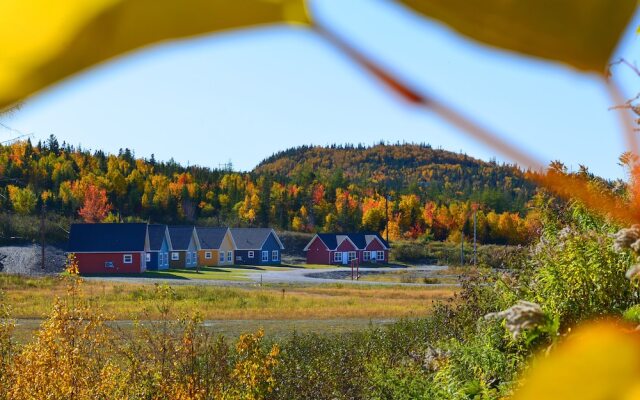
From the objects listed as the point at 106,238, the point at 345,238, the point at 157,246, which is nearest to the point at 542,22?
the point at 106,238

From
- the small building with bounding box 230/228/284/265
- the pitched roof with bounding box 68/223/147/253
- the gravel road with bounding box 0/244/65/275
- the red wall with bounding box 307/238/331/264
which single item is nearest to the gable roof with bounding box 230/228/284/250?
the small building with bounding box 230/228/284/265

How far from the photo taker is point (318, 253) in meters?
39.5

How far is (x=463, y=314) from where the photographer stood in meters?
5.78

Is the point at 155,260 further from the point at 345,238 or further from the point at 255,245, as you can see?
the point at 345,238

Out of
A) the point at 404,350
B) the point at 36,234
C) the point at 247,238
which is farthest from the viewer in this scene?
the point at 247,238

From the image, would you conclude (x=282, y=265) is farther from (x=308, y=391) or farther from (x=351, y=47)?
(x=351, y=47)

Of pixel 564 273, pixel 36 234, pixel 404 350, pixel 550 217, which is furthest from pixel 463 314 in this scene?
pixel 36 234

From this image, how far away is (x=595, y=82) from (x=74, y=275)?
482 cm

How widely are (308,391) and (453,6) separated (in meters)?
5.46

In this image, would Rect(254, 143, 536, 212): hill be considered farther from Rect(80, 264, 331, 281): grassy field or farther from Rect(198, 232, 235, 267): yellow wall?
Rect(198, 232, 235, 267): yellow wall

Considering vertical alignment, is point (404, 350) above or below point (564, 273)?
below

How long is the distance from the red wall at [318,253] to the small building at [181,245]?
7.62 metres

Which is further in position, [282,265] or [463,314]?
[282,265]

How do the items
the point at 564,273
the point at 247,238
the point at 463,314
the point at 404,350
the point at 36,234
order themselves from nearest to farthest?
the point at 564,273 < the point at 463,314 < the point at 404,350 < the point at 36,234 < the point at 247,238
